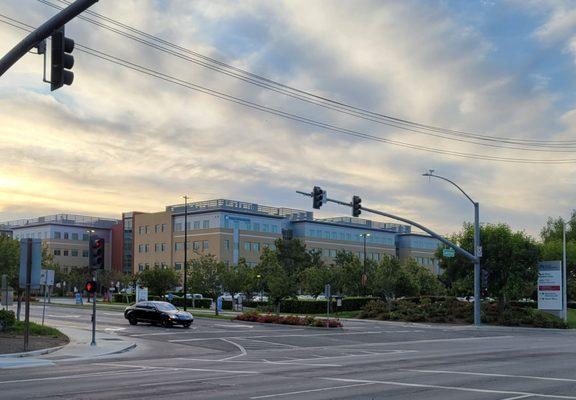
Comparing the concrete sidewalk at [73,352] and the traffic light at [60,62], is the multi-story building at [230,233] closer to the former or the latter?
the concrete sidewalk at [73,352]

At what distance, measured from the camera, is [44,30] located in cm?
1209

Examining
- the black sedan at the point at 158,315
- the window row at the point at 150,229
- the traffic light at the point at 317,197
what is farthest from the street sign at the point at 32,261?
the window row at the point at 150,229

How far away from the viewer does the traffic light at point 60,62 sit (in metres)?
12.0

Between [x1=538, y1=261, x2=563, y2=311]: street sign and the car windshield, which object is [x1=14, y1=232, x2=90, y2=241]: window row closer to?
the car windshield

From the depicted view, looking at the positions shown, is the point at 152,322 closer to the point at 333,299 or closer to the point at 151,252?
the point at 333,299

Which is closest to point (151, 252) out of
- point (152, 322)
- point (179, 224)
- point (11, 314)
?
point (179, 224)

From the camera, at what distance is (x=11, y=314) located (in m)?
28.6

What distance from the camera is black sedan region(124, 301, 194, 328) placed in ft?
125

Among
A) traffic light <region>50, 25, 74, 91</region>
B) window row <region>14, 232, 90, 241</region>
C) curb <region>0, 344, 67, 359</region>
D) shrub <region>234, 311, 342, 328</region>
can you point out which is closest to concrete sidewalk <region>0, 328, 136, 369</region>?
curb <region>0, 344, 67, 359</region>

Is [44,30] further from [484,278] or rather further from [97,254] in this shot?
[484,278]

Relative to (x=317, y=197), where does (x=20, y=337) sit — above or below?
below

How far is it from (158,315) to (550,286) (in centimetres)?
2920

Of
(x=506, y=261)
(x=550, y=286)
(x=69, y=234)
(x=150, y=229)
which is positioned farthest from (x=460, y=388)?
(x=69, y=234)

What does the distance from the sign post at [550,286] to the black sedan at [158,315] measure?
27126mm
